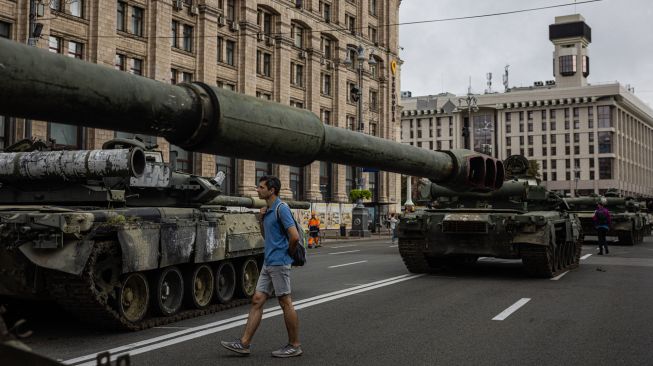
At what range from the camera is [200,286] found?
10.0m

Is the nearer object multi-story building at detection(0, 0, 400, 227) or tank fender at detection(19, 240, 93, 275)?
tank fender at detection(19, 240, 93, 275)

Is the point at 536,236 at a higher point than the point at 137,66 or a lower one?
lower

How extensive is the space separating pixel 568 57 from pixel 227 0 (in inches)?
3892

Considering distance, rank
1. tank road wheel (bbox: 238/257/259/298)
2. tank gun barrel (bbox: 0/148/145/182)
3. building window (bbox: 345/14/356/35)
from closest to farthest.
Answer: tank gun barrel (bbox: 0/148/145/182)
tank road wheel (bbox: 238/257/259/298)
building window (bbox: 345/14/356/35)

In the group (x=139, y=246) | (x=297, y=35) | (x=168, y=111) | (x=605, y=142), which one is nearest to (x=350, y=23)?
(x=297, y=35)

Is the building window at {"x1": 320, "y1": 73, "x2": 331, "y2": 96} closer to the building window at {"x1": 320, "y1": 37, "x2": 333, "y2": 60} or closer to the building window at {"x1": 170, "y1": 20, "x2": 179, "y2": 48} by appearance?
the building window at {"x1": 320, "y1": 37, "x2": 333, "y2": 60}

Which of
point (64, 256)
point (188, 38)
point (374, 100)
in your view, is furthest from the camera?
point (374, 100)

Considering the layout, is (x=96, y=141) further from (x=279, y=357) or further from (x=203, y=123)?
(x=203, y=123)

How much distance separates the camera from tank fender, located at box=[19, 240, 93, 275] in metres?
7.38

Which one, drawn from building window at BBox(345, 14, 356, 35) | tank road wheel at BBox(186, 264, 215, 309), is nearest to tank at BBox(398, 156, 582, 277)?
tank road wheel at BBox(186, 264, 215, 309)

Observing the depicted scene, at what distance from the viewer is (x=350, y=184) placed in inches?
2185

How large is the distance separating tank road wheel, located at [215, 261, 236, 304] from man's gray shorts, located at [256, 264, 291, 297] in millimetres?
3571

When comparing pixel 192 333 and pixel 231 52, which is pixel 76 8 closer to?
pixel 231 52

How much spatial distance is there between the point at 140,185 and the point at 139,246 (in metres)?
2.21
